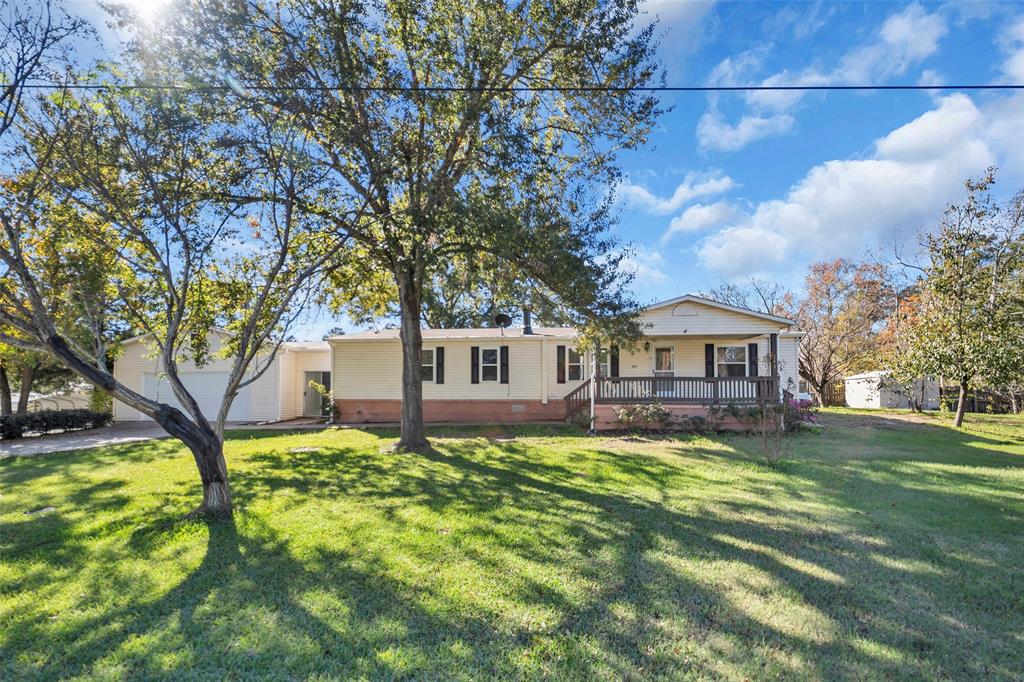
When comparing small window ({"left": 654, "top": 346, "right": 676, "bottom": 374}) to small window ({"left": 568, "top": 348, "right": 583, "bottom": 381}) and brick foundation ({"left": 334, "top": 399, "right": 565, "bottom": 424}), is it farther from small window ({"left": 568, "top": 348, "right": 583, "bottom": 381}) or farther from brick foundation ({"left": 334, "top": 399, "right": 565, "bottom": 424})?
brick foundation ({"left": 334, "top": 399, "right": 565, "bottom": 424})

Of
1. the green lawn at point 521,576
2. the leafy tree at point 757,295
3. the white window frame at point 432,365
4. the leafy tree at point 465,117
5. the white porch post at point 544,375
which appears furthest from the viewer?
the leafy tree at point 757,295

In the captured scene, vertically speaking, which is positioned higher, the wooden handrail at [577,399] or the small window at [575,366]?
the small window at [575,366]

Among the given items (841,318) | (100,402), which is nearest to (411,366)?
(100,402)

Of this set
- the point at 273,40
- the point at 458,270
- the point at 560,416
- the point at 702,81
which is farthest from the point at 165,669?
the point at 560,416

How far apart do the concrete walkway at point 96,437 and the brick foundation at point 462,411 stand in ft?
4.37

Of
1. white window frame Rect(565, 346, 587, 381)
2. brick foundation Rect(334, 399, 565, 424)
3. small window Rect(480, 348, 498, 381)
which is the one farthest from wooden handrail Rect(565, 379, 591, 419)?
small window Rect(480, 348, 498, 381)

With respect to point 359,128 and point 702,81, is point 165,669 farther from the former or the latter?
point 702,81

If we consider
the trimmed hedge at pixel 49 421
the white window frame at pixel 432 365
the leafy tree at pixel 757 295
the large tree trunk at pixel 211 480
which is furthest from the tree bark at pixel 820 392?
the trimmed hedge at pixel 49 421

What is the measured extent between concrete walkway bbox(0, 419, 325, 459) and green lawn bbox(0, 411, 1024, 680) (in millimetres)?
4784

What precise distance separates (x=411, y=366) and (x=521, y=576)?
819 cm

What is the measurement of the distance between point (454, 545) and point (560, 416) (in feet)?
41.7

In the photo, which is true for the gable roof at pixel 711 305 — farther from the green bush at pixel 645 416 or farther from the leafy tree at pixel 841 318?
the leafy tree at pixel 841 318

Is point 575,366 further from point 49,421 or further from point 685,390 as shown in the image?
point 49,421

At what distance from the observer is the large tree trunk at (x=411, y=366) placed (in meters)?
11.6
